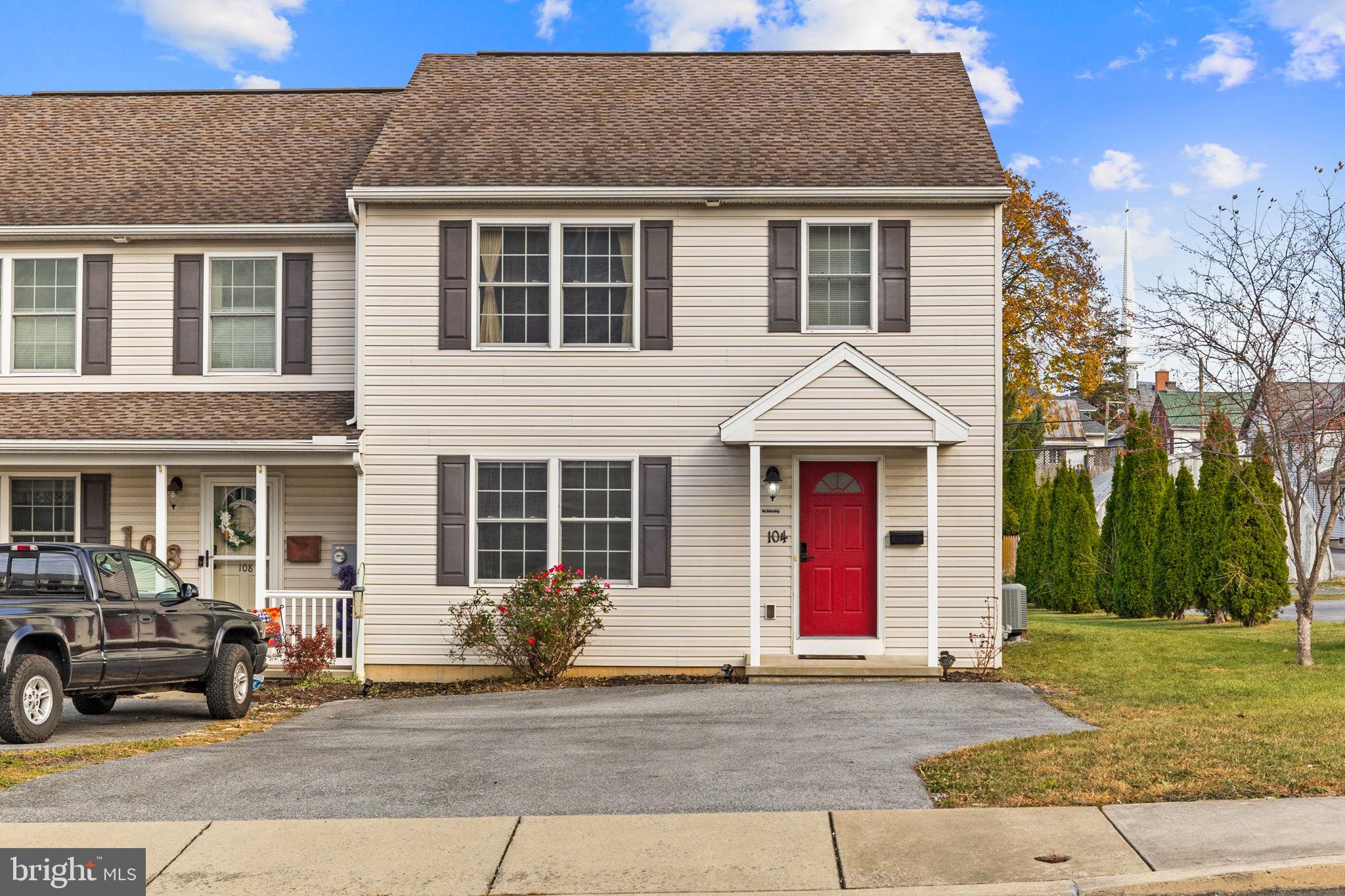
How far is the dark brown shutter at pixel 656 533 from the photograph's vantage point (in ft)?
47.2

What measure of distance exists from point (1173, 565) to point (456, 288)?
13.2 meters

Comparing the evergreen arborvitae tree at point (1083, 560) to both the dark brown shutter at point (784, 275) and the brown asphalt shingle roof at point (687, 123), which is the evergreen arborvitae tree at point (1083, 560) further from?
the dark brown shutter at point (784, 275)

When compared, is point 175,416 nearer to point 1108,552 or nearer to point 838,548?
point 838,548

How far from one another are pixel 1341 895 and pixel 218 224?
13.5 m

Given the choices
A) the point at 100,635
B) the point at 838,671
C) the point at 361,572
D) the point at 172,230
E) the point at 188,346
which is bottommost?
the point at 838,671

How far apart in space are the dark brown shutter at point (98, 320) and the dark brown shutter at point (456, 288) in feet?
14.2

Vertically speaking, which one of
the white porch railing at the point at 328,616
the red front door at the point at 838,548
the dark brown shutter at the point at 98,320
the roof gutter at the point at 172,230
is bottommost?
the white porch railing at the point at 328,616

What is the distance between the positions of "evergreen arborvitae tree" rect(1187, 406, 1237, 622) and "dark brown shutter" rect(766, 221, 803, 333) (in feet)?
23.6

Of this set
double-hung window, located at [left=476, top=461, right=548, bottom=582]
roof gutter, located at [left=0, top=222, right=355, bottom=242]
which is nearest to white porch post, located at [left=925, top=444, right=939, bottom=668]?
double-hung window, located at [left=476, top=461, right=548, bottom=582]

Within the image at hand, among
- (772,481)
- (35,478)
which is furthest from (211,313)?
(772,481)

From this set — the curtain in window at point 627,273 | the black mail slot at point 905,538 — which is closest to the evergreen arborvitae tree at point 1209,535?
the black mail slot at point 905,538

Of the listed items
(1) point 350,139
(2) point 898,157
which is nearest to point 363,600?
(1) point 350,139

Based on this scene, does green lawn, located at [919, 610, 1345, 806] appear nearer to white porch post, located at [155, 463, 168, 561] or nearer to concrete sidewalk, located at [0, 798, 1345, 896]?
concrete sidewalk, located at [0, 798, 1345, 896]

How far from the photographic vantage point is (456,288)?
47.8ft
